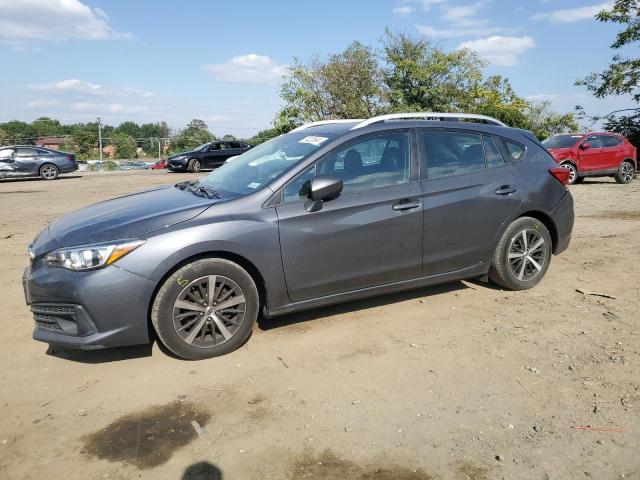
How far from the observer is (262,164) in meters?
4.65

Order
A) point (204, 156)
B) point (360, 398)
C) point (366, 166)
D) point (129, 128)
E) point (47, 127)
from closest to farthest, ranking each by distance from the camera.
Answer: point (360, 398) → point (366, 166) → point (204, 156) → point (47, 127) → point (129, 128)

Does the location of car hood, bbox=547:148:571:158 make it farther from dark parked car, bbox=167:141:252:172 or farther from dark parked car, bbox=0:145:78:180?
dark parked car, bbox=0:145:78:180

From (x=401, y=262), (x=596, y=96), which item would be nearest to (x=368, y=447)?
(x=401, y=262)

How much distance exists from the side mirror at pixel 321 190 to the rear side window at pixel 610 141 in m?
15.1

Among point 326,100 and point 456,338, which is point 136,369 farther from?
point 326,100

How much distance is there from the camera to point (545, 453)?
2.77 meters

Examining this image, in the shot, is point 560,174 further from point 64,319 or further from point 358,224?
point 64,319

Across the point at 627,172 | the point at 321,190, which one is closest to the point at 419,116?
the point at 321,190

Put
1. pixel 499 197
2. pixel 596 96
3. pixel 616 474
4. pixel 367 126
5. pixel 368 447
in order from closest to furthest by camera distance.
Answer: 1. pixel 616 474
2. pixel 368 447
3. pixel 367 126
4. pixel 499 197
5. pixel 596 96

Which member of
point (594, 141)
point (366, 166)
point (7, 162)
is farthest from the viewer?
point (7, 162)

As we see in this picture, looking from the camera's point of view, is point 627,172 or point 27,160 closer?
point 627,172

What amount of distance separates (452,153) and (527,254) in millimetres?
1313

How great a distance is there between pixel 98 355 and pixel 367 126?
113 inches

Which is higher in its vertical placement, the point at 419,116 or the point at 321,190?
the point at 419,116
